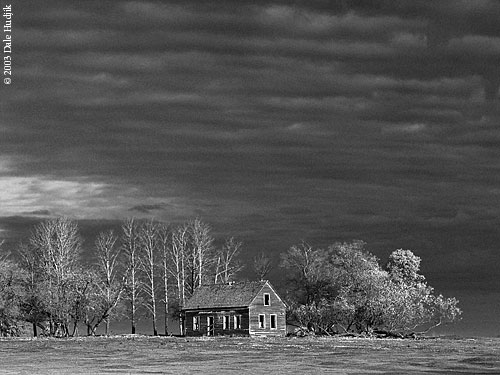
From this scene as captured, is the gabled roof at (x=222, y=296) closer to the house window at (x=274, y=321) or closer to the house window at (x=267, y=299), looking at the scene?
the house window at (x=267, y=299)

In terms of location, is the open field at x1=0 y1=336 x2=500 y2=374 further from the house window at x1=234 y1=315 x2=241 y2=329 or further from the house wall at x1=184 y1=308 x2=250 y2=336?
the house window at x1=234 y1=315 x2=241 y2=329

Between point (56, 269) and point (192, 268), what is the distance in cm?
1745

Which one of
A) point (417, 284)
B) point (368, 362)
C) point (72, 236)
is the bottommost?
point (368, 362)

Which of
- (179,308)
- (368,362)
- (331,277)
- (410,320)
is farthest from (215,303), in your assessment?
(368,362)

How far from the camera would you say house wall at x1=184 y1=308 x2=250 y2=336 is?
104 meters

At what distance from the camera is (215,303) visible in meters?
103

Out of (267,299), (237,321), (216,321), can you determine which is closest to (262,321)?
(267,299)

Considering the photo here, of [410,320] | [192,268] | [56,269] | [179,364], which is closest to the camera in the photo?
[179,364]

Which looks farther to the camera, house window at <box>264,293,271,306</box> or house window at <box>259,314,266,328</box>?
house window at <box>264,293,271,306</box>

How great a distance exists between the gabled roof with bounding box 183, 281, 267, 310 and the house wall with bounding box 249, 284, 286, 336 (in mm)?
859

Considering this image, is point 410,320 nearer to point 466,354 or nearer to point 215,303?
point 215,303

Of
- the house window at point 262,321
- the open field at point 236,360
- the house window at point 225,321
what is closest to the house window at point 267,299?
the house window at point 262,321

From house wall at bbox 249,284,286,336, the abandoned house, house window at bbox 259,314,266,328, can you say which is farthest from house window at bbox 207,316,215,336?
house window at bbox 259,314,266,328

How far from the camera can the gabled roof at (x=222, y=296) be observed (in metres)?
103
